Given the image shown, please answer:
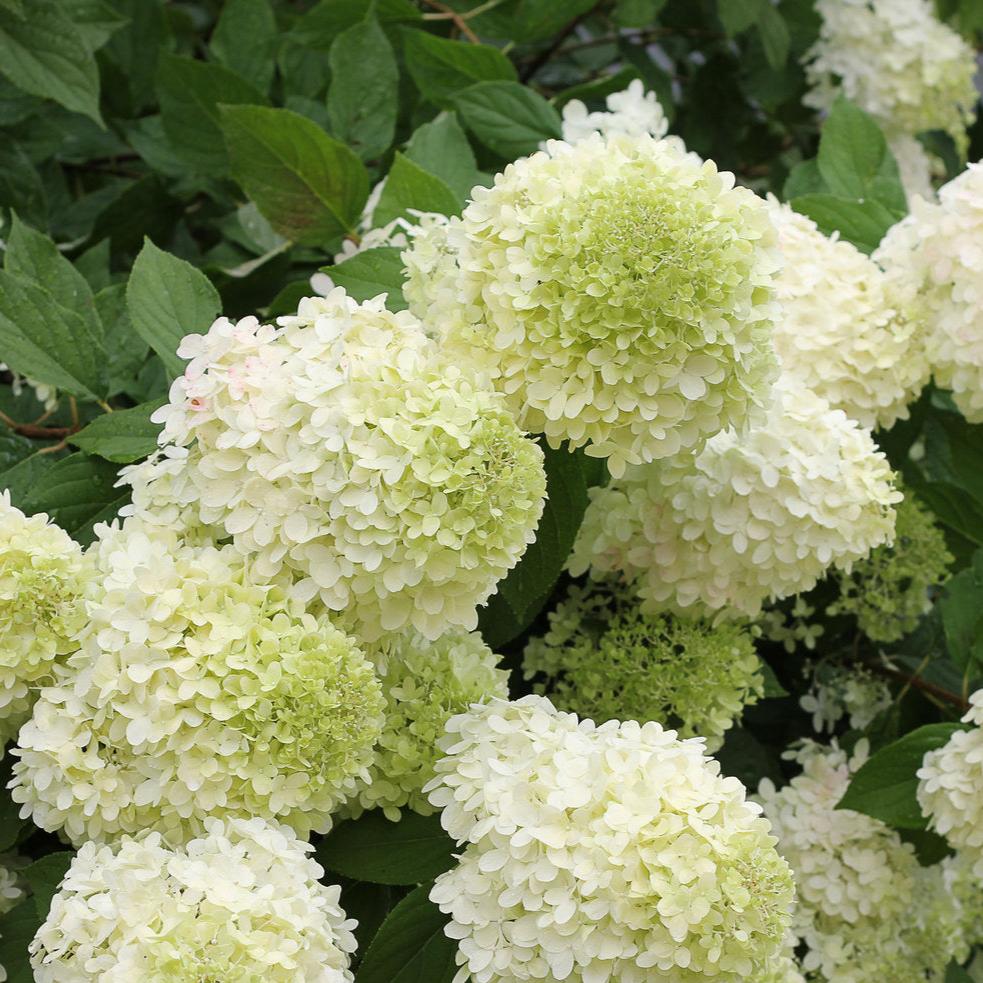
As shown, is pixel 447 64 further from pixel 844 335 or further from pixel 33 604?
pixel 33 604

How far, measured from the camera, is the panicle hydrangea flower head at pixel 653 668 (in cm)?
96

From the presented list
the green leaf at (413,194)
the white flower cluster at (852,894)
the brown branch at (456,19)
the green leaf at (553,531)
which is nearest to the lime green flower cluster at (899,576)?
the white flower cluster at (852,894)

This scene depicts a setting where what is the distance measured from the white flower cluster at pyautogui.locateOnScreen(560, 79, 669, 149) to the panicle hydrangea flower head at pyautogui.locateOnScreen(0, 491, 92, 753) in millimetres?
596

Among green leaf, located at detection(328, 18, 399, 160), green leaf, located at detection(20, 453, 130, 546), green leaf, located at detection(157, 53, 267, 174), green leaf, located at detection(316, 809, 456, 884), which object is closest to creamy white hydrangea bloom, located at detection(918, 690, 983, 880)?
green leaf, located at detection(316, 809, 456, 884)

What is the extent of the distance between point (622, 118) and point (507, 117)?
0.13 metres

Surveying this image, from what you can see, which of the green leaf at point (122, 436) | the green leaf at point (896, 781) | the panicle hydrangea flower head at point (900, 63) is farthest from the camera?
the panicle hydrangea flower head at point (900, 63)

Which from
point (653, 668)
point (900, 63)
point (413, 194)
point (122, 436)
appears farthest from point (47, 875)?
point (900, 63)

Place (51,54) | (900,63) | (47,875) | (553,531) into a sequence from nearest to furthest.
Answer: (47,875), (553,531), (51,54), (900,63)

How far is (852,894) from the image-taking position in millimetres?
1038

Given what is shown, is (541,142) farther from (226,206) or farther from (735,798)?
(735,798)

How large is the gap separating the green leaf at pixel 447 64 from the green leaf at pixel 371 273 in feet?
1.35

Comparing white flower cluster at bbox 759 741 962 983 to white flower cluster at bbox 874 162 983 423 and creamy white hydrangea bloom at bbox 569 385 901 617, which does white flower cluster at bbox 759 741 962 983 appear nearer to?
creamy white hydrangea bloom at bbox 569 385 901 617

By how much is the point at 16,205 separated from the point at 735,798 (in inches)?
38.4

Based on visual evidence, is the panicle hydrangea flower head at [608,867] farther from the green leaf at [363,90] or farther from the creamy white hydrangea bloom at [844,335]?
the green leaf at [363,90]
